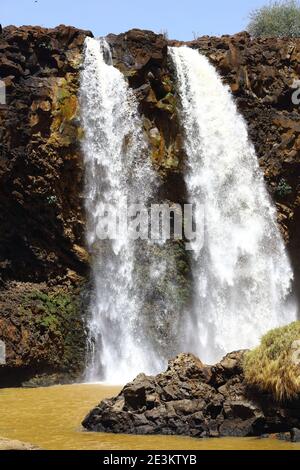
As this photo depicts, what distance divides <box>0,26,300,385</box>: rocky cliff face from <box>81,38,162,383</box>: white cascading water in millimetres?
393

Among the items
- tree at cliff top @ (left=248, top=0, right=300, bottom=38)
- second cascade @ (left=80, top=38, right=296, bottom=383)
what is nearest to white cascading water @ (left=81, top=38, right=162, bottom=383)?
second cascade @ (left=80, top=38, right=296, bottom=383)

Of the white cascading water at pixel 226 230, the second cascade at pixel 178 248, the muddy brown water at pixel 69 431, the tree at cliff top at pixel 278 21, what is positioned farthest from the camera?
the tree at cliff top at pixel 278 21

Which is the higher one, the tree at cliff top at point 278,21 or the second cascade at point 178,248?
the tree at cliff top at point 278,21

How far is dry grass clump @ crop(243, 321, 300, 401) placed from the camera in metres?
11.2

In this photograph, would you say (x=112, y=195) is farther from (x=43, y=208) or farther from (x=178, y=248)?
(x=178, y=248)

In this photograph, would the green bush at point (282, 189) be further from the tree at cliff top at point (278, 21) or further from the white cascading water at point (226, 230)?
the tree at cliff top at point (278, 21)

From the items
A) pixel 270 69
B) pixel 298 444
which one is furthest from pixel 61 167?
pixel 298 444

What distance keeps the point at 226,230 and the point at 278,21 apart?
78.0 ft

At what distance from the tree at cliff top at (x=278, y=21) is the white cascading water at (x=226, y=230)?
58.0 ft

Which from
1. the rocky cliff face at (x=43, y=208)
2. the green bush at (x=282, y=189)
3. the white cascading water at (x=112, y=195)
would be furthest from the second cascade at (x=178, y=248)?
the green bush at (x=282, y=189)

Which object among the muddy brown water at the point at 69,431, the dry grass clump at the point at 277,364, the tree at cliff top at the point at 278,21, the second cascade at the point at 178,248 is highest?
the tree at cliff top at the point at 278,21

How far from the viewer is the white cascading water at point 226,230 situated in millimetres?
23703

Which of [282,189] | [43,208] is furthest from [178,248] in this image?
[282,189]

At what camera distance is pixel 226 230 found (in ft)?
82.7
